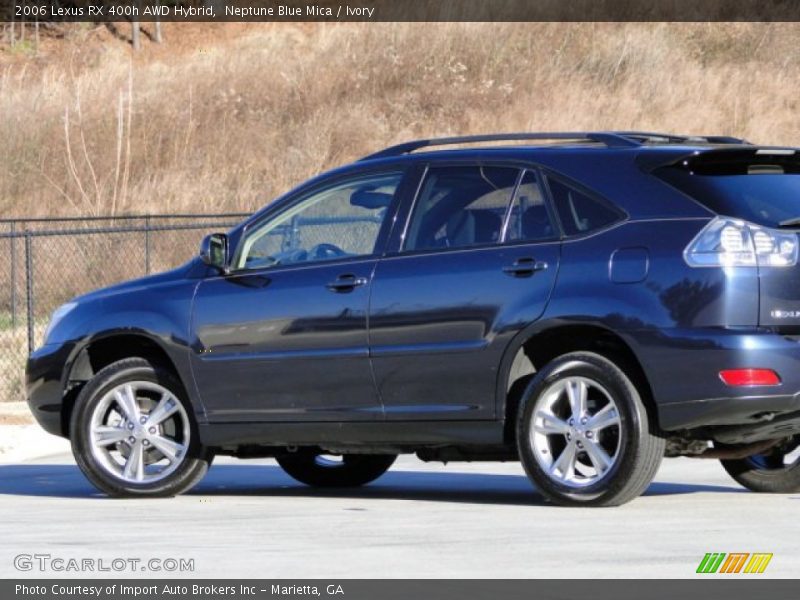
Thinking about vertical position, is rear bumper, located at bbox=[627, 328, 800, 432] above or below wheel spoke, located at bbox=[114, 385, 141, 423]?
above

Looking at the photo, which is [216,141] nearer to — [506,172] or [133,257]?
[133,257]

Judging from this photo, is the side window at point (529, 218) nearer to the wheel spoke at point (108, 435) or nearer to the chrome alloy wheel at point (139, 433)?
the chrome alloy wheel at point (139, 433)

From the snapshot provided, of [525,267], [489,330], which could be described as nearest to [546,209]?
[525,267]

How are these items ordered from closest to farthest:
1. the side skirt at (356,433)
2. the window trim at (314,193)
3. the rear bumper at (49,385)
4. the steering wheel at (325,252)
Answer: the side skirt at (356,433) < the window trim at (314,193) < the steering wheel at (325,252) < the rear bumper at (49,385)

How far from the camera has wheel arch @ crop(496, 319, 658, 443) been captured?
373 inches

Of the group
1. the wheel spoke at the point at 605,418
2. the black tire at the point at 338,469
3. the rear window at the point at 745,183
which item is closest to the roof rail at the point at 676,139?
the rear window at the point at 745,183

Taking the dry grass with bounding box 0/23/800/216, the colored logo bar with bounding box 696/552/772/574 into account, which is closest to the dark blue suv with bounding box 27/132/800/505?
the colored logo bar with bounding box 696/552/772/574

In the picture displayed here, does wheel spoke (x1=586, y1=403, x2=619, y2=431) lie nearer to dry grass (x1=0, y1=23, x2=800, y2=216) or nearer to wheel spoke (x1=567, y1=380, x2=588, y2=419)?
wheel spoke (x1=567, y1=380, x2=588, y2=419)

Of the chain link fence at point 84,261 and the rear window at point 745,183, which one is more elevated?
the rear window at point 745,183

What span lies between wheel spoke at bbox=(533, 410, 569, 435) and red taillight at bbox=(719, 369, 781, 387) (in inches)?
35.5

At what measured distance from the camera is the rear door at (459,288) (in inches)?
380

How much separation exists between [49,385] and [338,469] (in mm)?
1835

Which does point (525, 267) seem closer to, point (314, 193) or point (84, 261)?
point (314, 193)

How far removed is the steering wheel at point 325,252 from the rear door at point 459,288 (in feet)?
1.24
